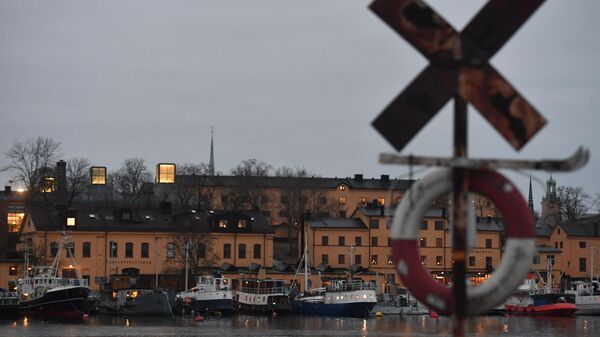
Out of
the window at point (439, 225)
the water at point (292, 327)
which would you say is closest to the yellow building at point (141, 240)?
the water at point (292, 327)

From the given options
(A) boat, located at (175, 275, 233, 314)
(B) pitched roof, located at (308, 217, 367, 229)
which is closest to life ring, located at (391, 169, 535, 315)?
(A) boat, located at (175, 275, 233, 314)

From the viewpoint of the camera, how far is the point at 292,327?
285ft

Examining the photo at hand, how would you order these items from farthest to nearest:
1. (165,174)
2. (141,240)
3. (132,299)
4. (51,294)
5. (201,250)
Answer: (165,174) < (201,250) < (141,240) < (132,299) < (51,294)

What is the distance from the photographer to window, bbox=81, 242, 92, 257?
117875 millimetres

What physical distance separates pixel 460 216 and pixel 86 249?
348ft

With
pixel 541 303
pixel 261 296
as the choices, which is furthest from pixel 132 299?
pixel 541 303

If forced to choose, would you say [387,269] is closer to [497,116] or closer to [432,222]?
[432,222]

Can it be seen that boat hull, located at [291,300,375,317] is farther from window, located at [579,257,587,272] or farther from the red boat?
window, located at [579,257,587,272]

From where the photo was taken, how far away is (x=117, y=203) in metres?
159

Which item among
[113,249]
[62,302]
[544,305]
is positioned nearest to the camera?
[62,302]

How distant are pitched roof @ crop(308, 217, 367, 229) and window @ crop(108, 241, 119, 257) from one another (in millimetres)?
24762

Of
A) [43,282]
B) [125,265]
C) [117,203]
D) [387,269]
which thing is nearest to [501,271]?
[43,282]

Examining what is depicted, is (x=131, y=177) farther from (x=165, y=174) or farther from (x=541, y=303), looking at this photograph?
(x=541, y=303)

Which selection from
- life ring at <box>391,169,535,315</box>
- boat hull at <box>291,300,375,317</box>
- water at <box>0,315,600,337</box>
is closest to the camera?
life ring at <box>391,169,535,315</box>
